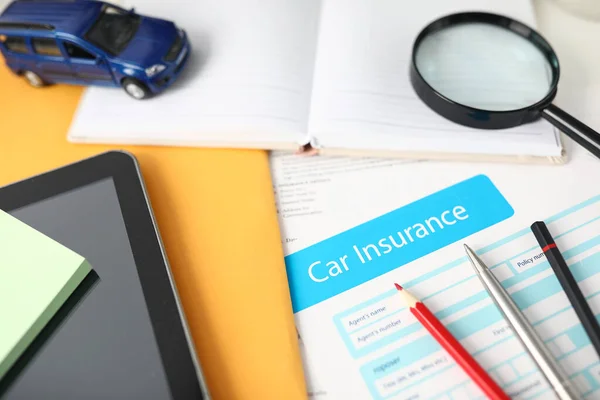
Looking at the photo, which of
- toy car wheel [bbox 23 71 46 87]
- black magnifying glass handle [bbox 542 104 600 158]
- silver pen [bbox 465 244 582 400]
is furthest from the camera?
toy car wheel [bbox 23 71 46 87]

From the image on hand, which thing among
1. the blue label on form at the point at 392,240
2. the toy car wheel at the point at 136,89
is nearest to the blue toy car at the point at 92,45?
the toy car wheel at the point at 136,89

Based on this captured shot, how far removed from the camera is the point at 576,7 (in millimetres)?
724

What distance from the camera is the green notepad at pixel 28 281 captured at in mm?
472

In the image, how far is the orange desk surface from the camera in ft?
1.62

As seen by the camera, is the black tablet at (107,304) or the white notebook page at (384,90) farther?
the white notebook page at (384,90)

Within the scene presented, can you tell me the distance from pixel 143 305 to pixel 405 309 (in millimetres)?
251

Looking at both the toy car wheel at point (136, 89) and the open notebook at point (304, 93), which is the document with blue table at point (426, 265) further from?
the toy car wheel at point (136, 89)

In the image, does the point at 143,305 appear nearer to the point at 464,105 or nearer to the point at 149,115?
the point at 149,115

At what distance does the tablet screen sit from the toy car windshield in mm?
209

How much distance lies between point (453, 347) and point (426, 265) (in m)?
0.10

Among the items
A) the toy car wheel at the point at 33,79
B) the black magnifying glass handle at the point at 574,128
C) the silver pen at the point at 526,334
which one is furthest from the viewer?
the toy car wheel at the point at 33,79

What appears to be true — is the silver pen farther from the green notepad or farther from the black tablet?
the green notepad

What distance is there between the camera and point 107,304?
50 centimetres

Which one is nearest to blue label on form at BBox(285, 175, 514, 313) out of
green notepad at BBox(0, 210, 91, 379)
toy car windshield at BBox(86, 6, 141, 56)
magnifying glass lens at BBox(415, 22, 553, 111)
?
magnifying glass lens at BBox(415, 22, 553, 111)
